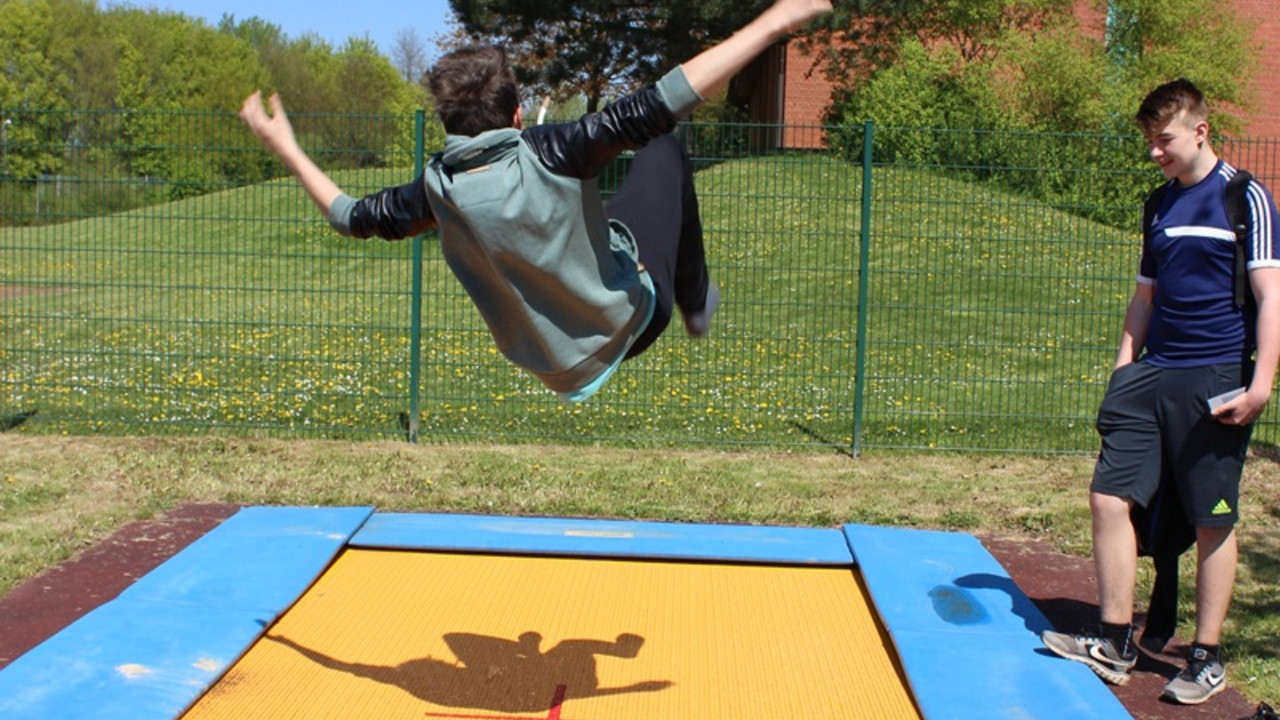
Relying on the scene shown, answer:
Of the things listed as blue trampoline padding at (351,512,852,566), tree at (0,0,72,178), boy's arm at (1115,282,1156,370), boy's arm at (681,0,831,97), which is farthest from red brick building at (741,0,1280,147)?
tree at (0,0,72,178)

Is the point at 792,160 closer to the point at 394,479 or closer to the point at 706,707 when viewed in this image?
the point at 394,479

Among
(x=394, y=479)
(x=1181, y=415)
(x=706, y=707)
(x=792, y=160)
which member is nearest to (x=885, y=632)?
(x=706, y=707)

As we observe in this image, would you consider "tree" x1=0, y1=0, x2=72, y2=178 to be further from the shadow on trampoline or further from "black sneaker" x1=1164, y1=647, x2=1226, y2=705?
"black sneaker" x1=1164, y1=647, x2=1226, y2=705

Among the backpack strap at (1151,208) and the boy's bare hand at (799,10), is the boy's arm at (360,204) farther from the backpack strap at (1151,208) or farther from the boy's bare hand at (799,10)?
the backpack strap at (1151,208)

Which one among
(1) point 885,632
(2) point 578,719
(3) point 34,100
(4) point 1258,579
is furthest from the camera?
(3) point 34,100

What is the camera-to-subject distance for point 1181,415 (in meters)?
4.53

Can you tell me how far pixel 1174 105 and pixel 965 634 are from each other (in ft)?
6.76

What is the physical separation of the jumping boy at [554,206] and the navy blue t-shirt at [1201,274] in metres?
1.82

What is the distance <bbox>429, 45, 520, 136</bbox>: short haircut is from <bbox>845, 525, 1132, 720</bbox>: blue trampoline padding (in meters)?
2.34

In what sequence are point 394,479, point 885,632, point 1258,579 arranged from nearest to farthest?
point 885,632 → point 1258,579 → point 394,479

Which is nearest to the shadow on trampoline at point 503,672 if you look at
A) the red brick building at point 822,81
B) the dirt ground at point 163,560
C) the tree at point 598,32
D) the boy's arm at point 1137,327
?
the dirt ground at point 163,560

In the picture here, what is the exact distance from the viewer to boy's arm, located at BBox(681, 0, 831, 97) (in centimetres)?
304

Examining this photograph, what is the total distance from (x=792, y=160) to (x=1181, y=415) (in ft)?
14.7

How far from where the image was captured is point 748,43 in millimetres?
3090
